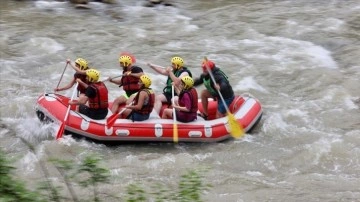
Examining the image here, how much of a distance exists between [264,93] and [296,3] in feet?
24.2

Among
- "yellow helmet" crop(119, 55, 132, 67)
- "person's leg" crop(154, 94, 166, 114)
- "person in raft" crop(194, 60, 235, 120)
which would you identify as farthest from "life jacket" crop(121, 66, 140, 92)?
"person in raft" crop(194, 60, 235, 120)

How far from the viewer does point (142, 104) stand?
25.8ft

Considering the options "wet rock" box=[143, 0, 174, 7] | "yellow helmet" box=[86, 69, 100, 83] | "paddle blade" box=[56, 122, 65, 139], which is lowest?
"wet rock" box=[143, 0, 174, 7]

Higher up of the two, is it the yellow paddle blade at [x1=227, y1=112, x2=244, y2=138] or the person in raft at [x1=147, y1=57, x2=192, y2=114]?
the person in raft at [x1=147, y1=57, x2=192, y2=114]

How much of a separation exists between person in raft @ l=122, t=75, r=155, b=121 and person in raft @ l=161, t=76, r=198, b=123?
359 mm

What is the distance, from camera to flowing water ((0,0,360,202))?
703cm

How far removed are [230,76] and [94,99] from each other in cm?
384

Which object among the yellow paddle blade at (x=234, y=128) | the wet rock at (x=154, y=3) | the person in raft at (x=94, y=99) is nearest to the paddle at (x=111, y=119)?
the person in raft at (x=94, y=99)

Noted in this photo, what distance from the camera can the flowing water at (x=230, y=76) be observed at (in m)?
7.03

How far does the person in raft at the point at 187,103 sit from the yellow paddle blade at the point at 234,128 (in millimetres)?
500

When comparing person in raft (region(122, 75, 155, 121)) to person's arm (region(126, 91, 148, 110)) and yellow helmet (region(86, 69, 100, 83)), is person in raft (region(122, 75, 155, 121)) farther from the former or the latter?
yellow helmet (region(86, 69, 100, 83))

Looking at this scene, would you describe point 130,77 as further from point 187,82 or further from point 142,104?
point 187,82

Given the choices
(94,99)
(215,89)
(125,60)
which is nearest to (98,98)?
(94,99)

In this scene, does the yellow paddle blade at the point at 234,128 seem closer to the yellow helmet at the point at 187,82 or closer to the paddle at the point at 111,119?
the yellow helmet at the point at 187,82
